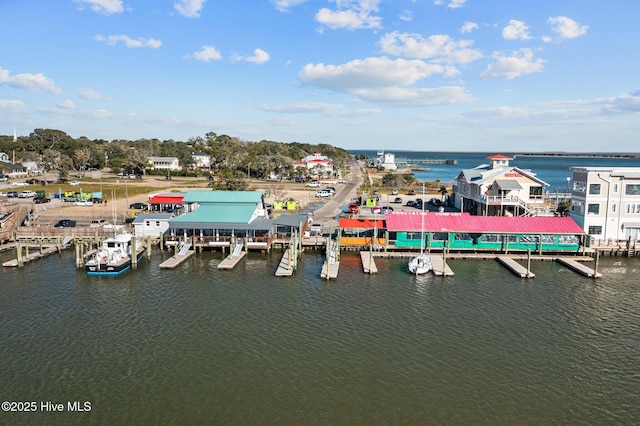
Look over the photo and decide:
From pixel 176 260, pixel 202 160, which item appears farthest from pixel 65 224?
pixel 202 160

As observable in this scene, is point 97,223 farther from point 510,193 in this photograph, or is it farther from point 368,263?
point 510,193

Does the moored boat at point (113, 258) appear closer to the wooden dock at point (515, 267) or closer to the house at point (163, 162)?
the wooden dock at point (515, 267)

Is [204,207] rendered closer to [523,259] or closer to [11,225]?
[11,225]

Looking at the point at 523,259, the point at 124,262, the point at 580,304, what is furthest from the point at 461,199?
the point at 124,262

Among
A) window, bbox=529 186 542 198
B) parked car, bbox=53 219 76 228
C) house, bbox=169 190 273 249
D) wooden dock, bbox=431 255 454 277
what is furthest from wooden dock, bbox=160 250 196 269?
window, bbox=529 186 542 198

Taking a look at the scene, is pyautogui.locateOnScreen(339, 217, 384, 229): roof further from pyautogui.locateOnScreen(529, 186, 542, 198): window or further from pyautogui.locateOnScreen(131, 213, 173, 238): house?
pyautogui.locateOnScreen(529, 186, 542, 198): window

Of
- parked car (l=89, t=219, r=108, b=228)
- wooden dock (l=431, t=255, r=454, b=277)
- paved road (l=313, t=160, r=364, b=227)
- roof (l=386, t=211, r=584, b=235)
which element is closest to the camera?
wooden dock (l=431, t=255, r=454, b=277)

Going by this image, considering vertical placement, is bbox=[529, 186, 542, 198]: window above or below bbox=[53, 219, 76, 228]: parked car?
above
